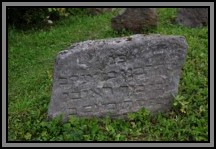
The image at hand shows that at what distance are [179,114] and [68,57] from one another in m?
1.68

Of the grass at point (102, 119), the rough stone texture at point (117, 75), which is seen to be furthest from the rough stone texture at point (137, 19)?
the rough stone texture at point (117, 75)

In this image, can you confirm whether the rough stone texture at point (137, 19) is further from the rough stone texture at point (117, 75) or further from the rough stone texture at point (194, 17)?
the rough stone texture at point (117, 75)

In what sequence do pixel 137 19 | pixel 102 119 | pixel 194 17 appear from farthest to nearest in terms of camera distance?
A: pixel 194 17 → pixel 137 19 → pixel 102 119

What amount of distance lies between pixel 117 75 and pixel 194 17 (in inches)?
155

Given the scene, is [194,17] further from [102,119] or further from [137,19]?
[102,119]

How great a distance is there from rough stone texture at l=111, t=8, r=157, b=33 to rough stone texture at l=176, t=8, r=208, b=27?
75 cm

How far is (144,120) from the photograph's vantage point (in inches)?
220

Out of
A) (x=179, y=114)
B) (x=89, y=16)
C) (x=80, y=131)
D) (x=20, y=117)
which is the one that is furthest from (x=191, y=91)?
(x=89, y=16)

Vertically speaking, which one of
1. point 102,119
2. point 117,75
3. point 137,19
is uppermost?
point 137,19

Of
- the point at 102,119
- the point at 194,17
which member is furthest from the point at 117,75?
the point at 194,17

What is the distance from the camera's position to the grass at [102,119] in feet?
17.5

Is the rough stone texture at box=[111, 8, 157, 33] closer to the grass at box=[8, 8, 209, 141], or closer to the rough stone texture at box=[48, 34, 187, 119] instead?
the grass at box=[8, 8, 209, 141]

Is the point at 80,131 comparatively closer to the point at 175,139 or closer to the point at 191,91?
the point at 175,139

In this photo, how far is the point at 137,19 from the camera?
8438mm
